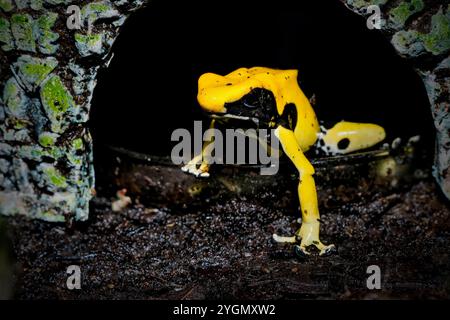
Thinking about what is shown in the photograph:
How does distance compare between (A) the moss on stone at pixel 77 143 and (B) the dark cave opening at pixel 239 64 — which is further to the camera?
(B) the dark cave opening at pixel 239 64

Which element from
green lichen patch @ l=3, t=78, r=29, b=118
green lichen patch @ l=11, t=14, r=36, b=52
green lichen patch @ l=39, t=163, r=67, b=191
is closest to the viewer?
A: green lichen patch @ l=11, t=14, r=36, b=52

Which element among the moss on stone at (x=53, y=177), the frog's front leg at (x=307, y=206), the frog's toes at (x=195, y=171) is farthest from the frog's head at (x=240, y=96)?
the moss on stone at (x=53, y=177)

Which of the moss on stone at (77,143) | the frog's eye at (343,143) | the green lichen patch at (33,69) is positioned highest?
the green lichen patch at (33,69)

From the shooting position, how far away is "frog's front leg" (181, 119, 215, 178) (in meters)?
4.08

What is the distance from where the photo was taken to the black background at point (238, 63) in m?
4.54

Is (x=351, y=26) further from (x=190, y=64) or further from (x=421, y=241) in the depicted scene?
(x=421, y=241)

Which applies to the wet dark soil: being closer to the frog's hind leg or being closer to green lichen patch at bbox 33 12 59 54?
the frog's hind leg

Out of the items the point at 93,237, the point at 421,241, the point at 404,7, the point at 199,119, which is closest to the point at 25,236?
the point at 93,237

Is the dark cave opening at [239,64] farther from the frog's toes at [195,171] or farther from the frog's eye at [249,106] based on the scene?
the frog's eye at [249,106]

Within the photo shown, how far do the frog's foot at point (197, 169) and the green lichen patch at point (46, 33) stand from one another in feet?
4.09

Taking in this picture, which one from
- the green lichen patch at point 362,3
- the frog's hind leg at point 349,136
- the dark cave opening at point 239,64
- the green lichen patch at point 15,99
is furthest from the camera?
the dark cave opening at point 239,64

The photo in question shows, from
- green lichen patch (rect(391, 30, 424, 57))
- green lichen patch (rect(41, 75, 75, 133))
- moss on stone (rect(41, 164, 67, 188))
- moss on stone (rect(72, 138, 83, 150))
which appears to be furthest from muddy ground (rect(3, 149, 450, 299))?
green lichen patch (rect(391, 30, 424, 57))

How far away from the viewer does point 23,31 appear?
3707 mm

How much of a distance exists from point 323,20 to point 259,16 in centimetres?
57
